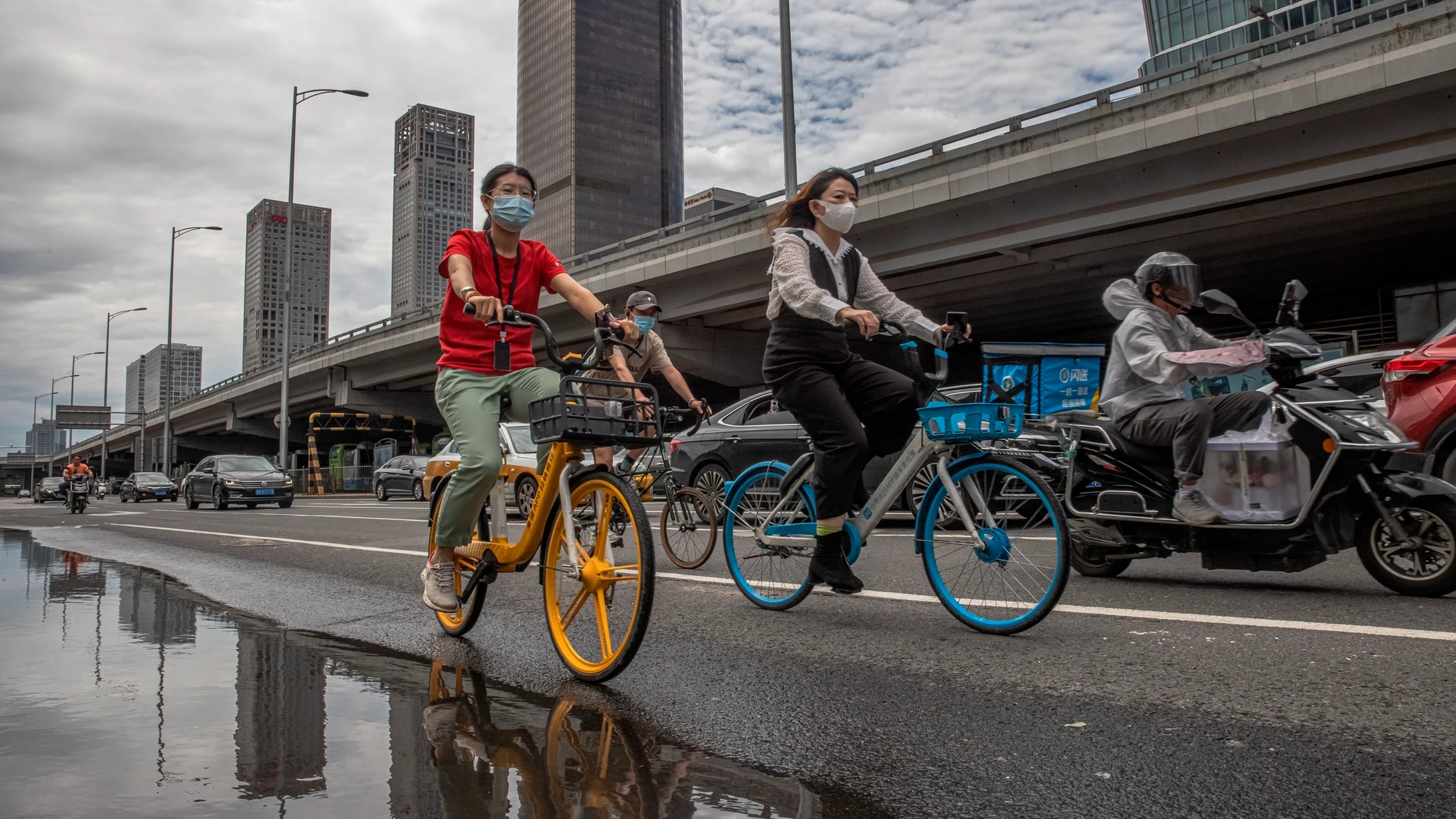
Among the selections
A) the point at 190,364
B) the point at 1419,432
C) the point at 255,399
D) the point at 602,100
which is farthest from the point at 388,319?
the point at 190,364

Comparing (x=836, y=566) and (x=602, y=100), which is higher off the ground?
(x=602, y=100)

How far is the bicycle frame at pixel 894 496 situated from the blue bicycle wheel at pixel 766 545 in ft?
0.09

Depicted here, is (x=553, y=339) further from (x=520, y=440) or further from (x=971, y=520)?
(x=520, y=440)

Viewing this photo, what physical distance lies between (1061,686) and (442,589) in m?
2.51

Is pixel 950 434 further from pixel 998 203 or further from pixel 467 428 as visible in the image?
pixel 998 203

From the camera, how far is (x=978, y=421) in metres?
4.05

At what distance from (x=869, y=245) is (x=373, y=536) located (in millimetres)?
14639

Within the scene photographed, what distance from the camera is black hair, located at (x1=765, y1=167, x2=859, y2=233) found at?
4.63m

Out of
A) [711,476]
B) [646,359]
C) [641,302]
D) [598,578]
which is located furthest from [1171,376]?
[711,476]

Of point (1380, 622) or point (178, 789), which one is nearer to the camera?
point (178, 789)

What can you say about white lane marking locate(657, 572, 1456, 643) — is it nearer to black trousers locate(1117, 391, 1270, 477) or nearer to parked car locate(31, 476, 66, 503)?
black trousers locate(1117, 391, 1270, 477)

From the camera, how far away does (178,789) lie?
2369mm

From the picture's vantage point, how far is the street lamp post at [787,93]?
63.0ft

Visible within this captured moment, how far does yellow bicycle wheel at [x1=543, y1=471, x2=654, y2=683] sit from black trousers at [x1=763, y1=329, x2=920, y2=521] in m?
1.15
